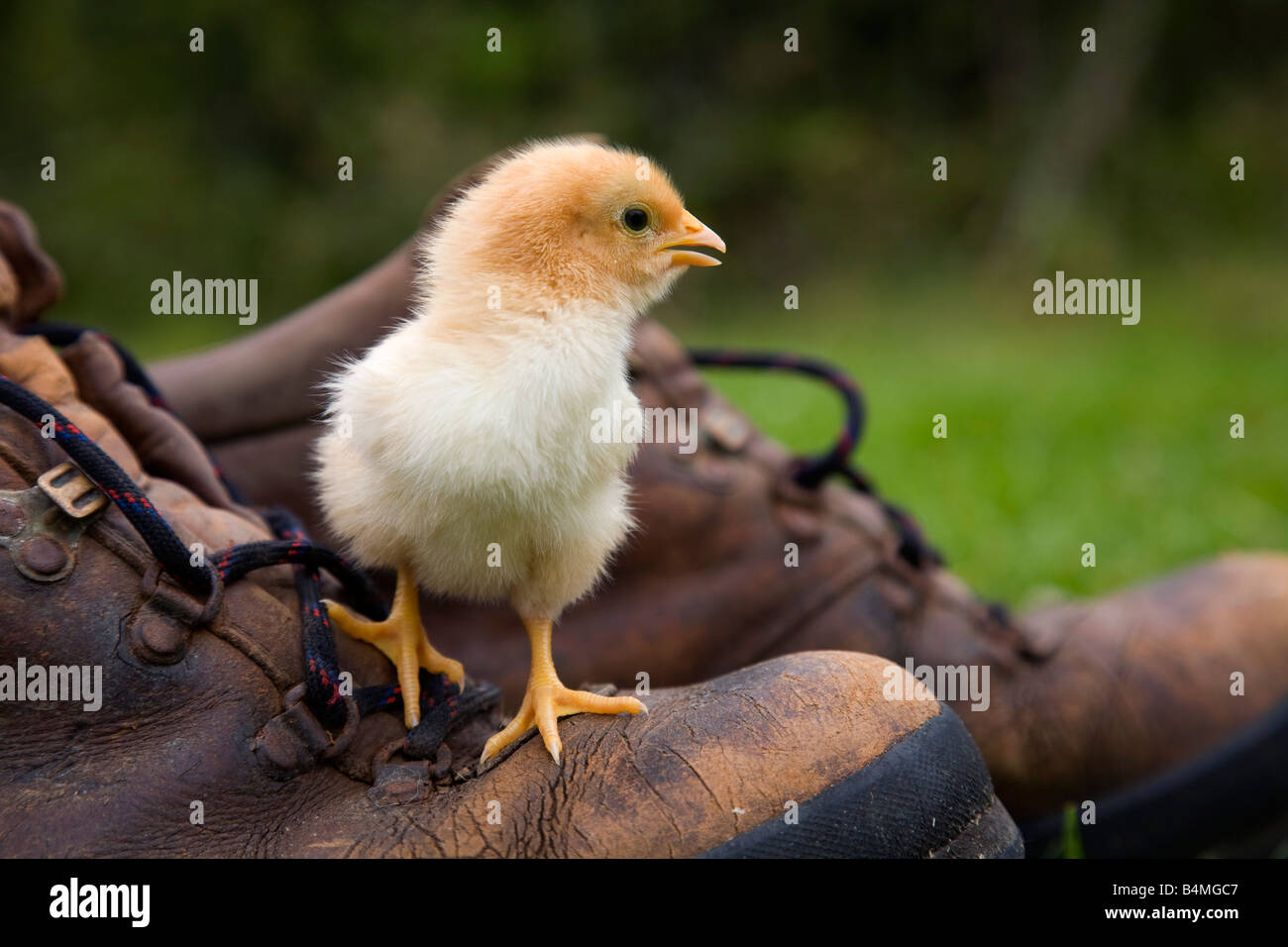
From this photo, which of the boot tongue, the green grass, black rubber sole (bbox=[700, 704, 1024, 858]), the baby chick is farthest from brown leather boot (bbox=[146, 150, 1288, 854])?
the green grass

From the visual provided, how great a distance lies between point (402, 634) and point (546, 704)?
0.15 m

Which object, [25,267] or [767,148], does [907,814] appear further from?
[767,148]

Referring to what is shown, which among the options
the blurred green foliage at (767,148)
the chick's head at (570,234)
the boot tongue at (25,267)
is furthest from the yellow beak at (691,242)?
the blurred green foliage at (767,148)

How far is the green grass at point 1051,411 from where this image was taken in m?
2.56

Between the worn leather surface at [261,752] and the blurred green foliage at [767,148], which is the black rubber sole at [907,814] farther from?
the blurred green foliage at [767,148]

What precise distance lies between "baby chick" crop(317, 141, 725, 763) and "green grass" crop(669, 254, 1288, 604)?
1.51 metres

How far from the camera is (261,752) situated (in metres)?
0.92

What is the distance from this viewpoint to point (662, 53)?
26.9ft

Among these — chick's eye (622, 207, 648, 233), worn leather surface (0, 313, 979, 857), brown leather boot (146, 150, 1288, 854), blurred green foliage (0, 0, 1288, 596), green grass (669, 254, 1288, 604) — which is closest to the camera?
worn leather surface (0, 313, 979, 857)

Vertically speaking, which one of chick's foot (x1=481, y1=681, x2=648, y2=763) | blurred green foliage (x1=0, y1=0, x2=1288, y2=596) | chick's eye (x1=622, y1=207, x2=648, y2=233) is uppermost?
blurred green foliage (x1=0, y1=0, x2=1288, y2=596)

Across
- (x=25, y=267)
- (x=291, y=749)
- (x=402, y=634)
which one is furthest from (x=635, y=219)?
(x=25, y=267)

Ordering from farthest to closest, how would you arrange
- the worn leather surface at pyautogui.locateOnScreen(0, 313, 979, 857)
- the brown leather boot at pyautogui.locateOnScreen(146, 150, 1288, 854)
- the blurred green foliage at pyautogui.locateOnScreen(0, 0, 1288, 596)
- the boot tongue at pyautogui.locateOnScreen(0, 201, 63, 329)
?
the blurred green foliage at pyautogui.locateOnScreen(0, 0, 1288, 596), the brown leather boot at pyautogui.locateOnScreen(146, 150, 1288, 854), the boot tongue at pyautogui.locateOnScreen(0, 201, 63, 329), the worn leather surface at pyautogui.locateOnScreen(0, 313, 979, 857)

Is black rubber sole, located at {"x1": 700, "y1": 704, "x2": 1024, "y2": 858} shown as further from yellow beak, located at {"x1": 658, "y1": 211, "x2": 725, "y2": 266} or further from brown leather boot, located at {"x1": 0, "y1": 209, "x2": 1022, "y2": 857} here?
yellow beak, located at {"x1": 658, "y1": 211, "x2": 725, "y2": 266}

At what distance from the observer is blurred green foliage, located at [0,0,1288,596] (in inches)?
240
